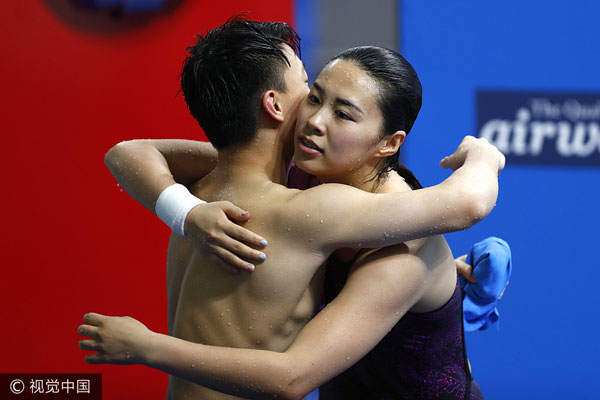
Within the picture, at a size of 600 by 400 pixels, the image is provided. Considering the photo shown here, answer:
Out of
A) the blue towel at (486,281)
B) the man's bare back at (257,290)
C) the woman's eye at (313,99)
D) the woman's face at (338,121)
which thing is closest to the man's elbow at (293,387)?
the man's bare back at (257,290)

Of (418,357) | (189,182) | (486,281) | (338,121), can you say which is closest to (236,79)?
(338,121)

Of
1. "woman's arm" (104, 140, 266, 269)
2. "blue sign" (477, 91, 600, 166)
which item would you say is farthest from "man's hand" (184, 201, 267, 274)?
"blue sign" (477, 91, 600, 166)

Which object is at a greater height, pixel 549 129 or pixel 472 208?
pixel 549 129

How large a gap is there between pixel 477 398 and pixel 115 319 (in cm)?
71

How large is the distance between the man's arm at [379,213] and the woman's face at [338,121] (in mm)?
86

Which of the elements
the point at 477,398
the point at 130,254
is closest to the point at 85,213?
the point at 130,254

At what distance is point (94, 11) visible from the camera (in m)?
2.69

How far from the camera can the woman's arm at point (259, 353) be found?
1.05 metres

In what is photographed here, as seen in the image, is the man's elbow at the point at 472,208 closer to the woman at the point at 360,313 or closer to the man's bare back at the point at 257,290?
the woman at the point at 360,313

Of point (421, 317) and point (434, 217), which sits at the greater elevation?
point (434, 217)

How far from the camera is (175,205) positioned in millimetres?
1195

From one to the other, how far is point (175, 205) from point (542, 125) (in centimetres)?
199

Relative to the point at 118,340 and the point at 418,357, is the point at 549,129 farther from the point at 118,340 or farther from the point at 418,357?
the point at 118,340

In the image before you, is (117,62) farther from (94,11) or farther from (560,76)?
(560,76)
